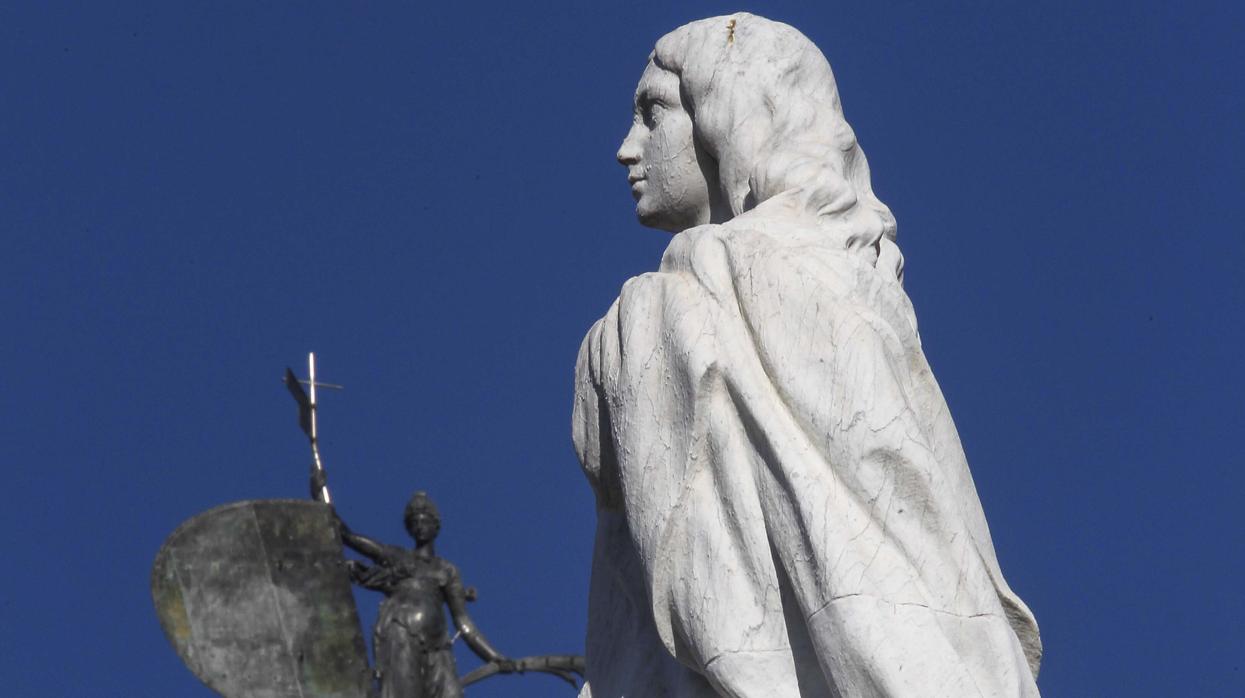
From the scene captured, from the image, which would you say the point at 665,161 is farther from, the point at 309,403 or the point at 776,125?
the point at 309,403

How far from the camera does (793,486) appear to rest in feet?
22.3

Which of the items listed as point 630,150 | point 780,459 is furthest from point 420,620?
point 780,459

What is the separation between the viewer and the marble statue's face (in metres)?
7.64

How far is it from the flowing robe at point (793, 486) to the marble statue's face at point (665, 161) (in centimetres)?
39

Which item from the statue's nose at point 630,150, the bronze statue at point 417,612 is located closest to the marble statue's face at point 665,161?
the statue's nose at point 630,150

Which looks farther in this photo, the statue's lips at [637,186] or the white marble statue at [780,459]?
the statue's lips at [637,186]

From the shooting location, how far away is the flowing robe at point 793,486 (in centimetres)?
668

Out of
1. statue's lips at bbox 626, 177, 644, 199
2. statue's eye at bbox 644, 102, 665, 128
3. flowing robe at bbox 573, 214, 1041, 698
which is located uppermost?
statue's eye at bbox 644, 102, 665, 128

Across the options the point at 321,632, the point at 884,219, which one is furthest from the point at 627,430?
the point at 321,632

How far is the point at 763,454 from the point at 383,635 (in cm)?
1419

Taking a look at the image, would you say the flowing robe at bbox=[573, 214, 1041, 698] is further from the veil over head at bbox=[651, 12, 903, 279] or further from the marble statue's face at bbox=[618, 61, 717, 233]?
the marble statue's face at bbox=[618, 61, 717, 233]

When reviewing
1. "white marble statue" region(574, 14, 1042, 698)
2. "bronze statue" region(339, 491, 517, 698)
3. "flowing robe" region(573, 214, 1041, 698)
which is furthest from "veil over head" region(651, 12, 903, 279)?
"bronze statue" region(339, 491, 517, 698)

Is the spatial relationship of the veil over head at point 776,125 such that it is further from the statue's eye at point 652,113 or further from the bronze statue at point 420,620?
the bronze statue at point 420,620

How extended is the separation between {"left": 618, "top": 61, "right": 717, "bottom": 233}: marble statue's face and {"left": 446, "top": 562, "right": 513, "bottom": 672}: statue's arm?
14121 millimetres
